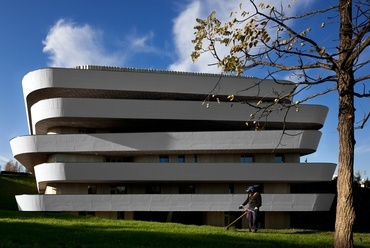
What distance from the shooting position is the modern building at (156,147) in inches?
1199

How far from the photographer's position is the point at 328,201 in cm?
3212

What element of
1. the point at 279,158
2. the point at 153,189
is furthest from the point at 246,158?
the point at 153,189

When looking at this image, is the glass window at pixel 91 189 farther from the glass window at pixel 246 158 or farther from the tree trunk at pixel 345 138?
the tree trunk at pixel 345 138

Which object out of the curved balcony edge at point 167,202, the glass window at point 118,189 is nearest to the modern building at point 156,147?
the curved balcony edge at point 167,202

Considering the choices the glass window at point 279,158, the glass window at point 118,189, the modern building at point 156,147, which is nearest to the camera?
the modern building at point 156,147

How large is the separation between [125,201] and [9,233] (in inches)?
676

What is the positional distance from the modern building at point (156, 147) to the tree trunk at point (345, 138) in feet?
67.9

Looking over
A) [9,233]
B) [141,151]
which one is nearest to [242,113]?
[141,151]

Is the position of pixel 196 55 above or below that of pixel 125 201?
above

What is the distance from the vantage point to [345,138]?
9.41 m

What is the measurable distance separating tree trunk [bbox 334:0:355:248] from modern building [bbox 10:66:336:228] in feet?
67.9

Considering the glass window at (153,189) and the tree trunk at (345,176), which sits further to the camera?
the glass window at (153,189)

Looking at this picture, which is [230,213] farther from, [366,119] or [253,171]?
[366,119]

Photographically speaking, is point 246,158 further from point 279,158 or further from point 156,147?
point 156,147
